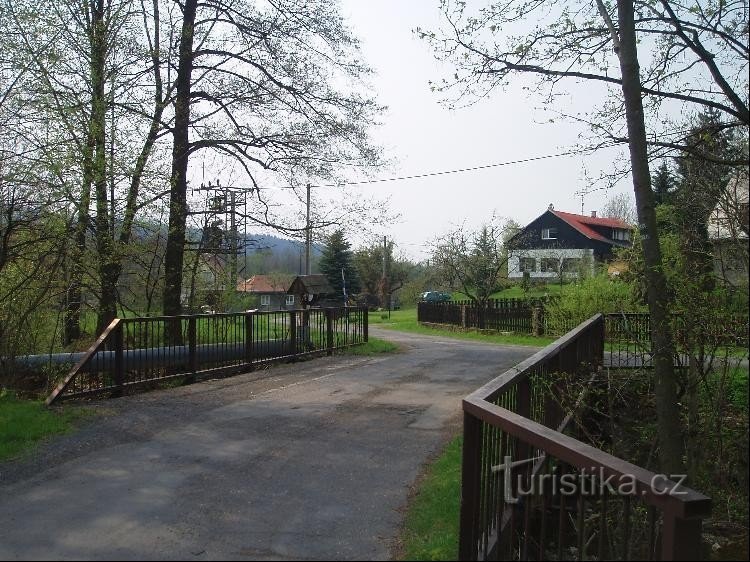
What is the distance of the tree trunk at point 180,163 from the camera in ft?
48.8

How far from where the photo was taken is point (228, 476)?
19.0ft

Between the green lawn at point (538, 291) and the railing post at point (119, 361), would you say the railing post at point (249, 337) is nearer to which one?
the railing post at point (119, 361)

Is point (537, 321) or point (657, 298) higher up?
point (657, 298)

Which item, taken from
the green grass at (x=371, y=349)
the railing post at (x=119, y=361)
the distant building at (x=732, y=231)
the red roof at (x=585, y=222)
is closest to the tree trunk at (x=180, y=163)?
the green grass at (x=371, y=349)

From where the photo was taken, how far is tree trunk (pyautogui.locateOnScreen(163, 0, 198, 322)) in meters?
14.9

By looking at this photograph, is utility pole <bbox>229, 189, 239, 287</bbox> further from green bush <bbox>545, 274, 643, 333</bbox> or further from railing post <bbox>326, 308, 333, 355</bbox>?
green bush <bbox>545, 274, 643, 333</bbox>

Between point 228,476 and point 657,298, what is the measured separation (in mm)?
3801

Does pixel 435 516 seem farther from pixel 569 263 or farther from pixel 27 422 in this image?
pixel 569 263

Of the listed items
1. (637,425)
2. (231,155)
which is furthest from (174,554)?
(231,155)

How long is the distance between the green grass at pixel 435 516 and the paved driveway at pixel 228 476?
0.14 m

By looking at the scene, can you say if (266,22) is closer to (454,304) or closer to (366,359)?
(366,359)

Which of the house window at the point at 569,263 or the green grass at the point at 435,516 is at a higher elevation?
the house window at the point at 569,263

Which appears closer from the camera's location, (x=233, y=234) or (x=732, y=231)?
(x=732, y=231)

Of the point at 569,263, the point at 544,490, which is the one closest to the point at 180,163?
the point at 544,490
